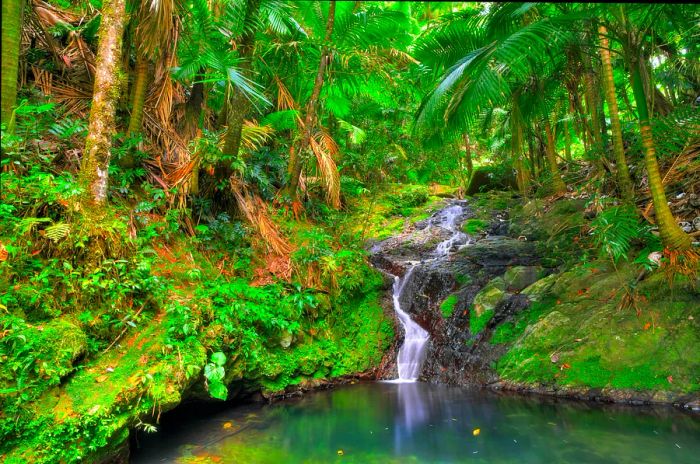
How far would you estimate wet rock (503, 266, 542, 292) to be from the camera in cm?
762

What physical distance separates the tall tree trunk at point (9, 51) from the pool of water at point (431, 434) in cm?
375

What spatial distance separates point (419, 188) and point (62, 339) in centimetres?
1220

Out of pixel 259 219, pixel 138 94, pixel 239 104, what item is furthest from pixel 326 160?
pixel 138 94

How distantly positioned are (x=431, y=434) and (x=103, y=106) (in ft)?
17.9

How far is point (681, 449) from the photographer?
4371 mm

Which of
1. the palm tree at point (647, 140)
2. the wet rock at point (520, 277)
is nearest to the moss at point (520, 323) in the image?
the wet rock at point (520, 277)

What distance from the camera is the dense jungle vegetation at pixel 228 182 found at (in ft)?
13.7

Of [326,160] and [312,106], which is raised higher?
[312,106]

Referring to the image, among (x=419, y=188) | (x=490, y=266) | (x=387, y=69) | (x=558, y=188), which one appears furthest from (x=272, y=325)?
(x=419, y=188)

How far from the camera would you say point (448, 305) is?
7.97m

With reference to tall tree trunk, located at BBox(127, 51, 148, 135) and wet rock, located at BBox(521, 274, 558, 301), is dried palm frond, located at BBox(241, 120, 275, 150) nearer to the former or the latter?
tall tree trunk, located at BBox(127, 51, 148, 135)

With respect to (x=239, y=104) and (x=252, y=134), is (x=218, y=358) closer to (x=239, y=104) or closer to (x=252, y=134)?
(x=239, y=104)

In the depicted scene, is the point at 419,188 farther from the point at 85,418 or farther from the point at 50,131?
the point at 85,418

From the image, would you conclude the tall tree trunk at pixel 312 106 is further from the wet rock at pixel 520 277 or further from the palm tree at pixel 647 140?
the wet rock at pixel 520 277
